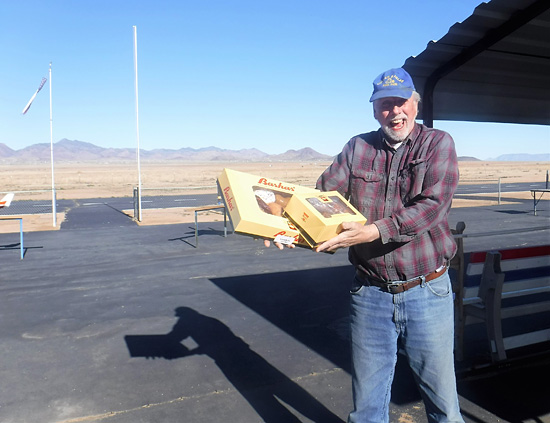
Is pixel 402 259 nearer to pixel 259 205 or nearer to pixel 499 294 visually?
pixel 259 205

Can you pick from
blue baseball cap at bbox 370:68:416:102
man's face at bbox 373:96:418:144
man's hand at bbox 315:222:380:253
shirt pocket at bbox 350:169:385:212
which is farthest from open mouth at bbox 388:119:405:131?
man's hand at bbox 315:222:380:253

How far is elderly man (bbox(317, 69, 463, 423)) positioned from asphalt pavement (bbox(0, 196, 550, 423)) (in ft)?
4.35

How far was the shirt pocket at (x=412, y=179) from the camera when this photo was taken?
2.77m

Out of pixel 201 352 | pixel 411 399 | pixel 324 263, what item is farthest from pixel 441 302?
pixel 324 263

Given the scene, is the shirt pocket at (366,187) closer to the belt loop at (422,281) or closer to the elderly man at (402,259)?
the elderly man at (402,259)

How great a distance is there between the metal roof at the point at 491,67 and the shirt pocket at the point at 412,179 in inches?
102

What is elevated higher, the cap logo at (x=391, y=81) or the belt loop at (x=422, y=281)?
the cap logo at (x=391, y=81)

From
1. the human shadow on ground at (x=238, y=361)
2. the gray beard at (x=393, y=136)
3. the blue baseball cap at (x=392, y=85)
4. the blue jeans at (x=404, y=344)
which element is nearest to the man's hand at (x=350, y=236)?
the blue jeans at (x=404, y=344)

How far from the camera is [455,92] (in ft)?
20.9

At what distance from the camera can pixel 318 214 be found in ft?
8.43

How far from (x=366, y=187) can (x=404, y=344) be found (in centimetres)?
91

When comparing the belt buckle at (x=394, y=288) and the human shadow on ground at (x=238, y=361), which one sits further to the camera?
the human shadow on ground at (x=238, y=361)

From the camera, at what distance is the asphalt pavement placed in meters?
4.31

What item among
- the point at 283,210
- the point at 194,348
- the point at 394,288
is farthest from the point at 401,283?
the point at 194,348
